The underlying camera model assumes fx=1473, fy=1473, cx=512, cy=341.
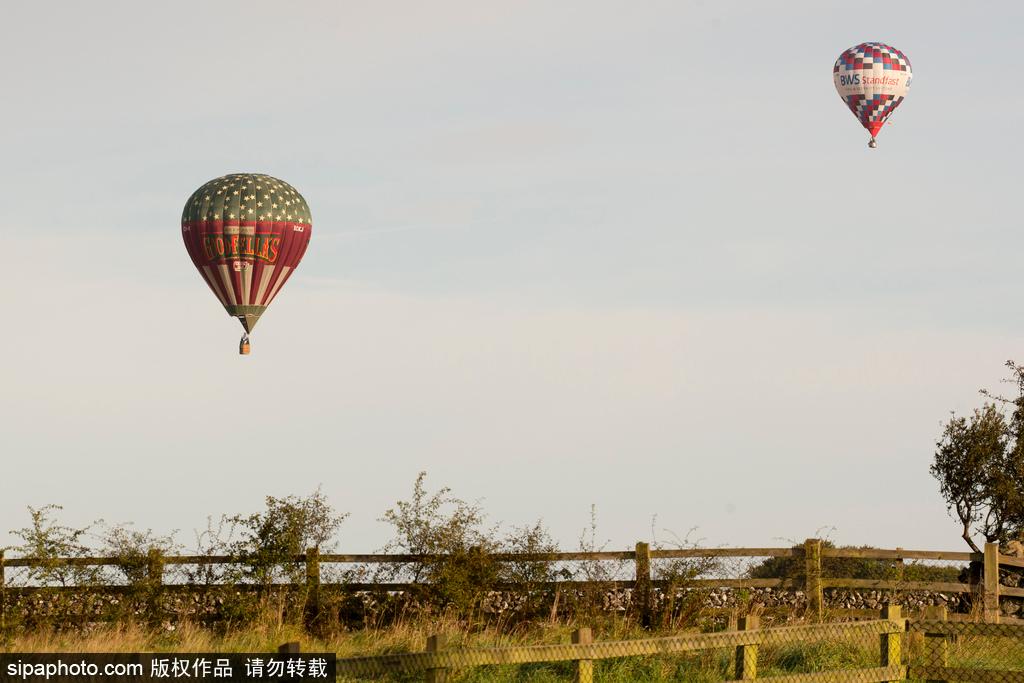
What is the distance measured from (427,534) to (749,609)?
20.8 feet

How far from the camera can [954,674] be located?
18375 millimetres

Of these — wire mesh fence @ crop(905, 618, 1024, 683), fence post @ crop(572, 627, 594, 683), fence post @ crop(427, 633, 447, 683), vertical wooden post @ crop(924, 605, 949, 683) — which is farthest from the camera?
vertical wooden post @ crop(924, 605, 949, 683)

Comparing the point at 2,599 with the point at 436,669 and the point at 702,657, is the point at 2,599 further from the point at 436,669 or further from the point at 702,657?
the point at 436,669

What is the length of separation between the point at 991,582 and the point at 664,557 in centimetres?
662

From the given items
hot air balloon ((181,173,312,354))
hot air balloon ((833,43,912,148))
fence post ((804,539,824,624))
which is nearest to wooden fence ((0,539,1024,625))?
fence post ((804,539,824,624))

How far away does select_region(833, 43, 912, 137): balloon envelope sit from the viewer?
5612 centimetres

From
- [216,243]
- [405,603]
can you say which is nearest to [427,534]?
[405,603]

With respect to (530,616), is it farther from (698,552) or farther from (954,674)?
(954,674)

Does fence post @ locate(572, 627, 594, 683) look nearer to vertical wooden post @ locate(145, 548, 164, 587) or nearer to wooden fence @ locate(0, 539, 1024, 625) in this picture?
wooden fence @ locate(0, 539, 1024, 625)

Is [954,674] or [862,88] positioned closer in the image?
[954,674]

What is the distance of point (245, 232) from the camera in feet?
134

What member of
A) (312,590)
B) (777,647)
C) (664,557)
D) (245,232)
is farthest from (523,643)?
(245,232)

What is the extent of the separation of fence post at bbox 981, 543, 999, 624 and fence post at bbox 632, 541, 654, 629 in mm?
6755

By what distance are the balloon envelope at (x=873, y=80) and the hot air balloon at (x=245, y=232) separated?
24.5m
